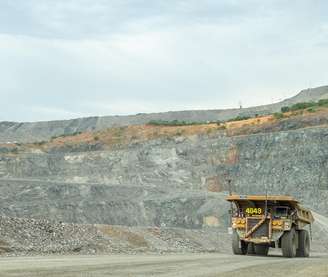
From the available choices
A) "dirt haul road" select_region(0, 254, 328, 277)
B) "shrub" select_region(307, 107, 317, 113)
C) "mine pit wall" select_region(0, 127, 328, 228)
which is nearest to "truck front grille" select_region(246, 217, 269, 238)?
"dirt haul road" select_region(0, 254, 328, 277)

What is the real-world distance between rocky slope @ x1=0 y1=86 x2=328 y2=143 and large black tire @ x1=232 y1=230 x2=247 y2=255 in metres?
77.9

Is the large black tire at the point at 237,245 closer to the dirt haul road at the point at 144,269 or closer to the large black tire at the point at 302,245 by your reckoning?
the large black tire at the point at 302,245

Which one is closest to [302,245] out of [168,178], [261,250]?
[261,250]

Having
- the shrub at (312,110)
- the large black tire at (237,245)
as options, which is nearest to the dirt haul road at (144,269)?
the large black tire at (237,245)

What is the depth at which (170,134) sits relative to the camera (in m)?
77.1

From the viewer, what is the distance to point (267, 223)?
23.8 metres

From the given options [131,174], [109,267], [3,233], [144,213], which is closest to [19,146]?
[131,174]

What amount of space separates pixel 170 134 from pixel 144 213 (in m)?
32.3

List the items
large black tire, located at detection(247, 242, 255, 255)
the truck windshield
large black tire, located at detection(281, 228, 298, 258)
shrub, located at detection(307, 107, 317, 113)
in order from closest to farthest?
large black tire, located at detection(281, 228, 298, 258)
the truck windshield
large black tire, located at detection(247, 242, 255, 255)
shrub, located at detection(307, 107, 317, 113)

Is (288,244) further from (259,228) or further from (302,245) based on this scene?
(302,245)

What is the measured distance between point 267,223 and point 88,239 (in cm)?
695

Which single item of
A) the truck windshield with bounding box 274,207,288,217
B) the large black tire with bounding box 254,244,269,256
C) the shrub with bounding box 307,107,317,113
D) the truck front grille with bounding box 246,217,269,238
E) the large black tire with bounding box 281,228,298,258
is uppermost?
the shrub with bounding box 307,107,317,113

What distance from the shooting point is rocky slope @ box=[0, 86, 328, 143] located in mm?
107562

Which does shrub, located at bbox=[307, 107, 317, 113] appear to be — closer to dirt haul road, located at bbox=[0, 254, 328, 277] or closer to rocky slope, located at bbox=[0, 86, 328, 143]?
rocky slope, located at bbox=[0, 86, 328, 143]
